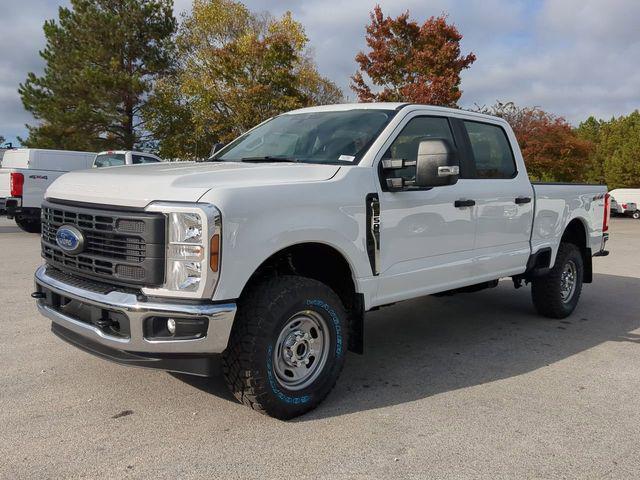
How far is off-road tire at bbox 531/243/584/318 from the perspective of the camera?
6137 millimetres

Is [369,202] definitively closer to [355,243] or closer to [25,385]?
[355,243]

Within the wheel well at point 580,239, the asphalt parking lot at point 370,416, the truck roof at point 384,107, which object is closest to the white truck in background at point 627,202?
the wheel well at point 580,239

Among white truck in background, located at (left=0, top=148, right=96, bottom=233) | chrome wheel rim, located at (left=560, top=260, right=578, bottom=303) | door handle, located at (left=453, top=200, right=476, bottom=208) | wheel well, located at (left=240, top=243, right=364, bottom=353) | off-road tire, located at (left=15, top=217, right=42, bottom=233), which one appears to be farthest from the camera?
off-road tire, located at (left=15, top=217, right=42, bottom=233)

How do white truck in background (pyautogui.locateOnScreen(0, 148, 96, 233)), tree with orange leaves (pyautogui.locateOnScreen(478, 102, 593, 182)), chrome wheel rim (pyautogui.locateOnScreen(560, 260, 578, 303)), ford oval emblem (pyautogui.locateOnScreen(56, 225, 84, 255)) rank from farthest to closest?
tree with orange leaves (pyautogui.locateOnScreen(478, 102, 593, 182)) → white truck in background (pyautogui.locateOnScreen(0, 148, 96, 233)) → chrome wheel rim (pyautogui.locateOnScreen(560, 260, 578, 303)) → ford oval emblem (pyautogui.locateOnScreen(56, 225, 84, 255))

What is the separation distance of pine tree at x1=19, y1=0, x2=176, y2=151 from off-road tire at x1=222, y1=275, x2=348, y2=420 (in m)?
25.7

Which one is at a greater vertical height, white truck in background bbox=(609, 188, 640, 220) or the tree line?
the tree line

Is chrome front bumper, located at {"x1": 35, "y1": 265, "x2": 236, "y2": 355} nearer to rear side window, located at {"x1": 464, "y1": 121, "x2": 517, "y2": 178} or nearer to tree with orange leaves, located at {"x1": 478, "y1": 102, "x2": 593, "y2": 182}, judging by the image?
rear side window, located at {"x1": 464, "y1": 121, "x2": 517, "y2": 178}

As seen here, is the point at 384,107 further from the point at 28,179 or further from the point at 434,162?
the point at 28,179

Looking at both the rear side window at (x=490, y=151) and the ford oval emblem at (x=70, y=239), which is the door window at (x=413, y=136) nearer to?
the rear side window at (x=490, y=151)

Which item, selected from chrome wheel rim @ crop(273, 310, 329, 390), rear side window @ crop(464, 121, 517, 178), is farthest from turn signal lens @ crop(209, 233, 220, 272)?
rear side window @ crop(464, 121, 517, 178)

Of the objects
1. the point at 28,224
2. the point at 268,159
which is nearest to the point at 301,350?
the point at 268,159

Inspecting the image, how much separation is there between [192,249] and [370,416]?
1.55 metres

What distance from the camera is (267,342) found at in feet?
10.8

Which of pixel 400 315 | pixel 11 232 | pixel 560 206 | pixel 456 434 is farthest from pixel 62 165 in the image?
pixel 456 434
